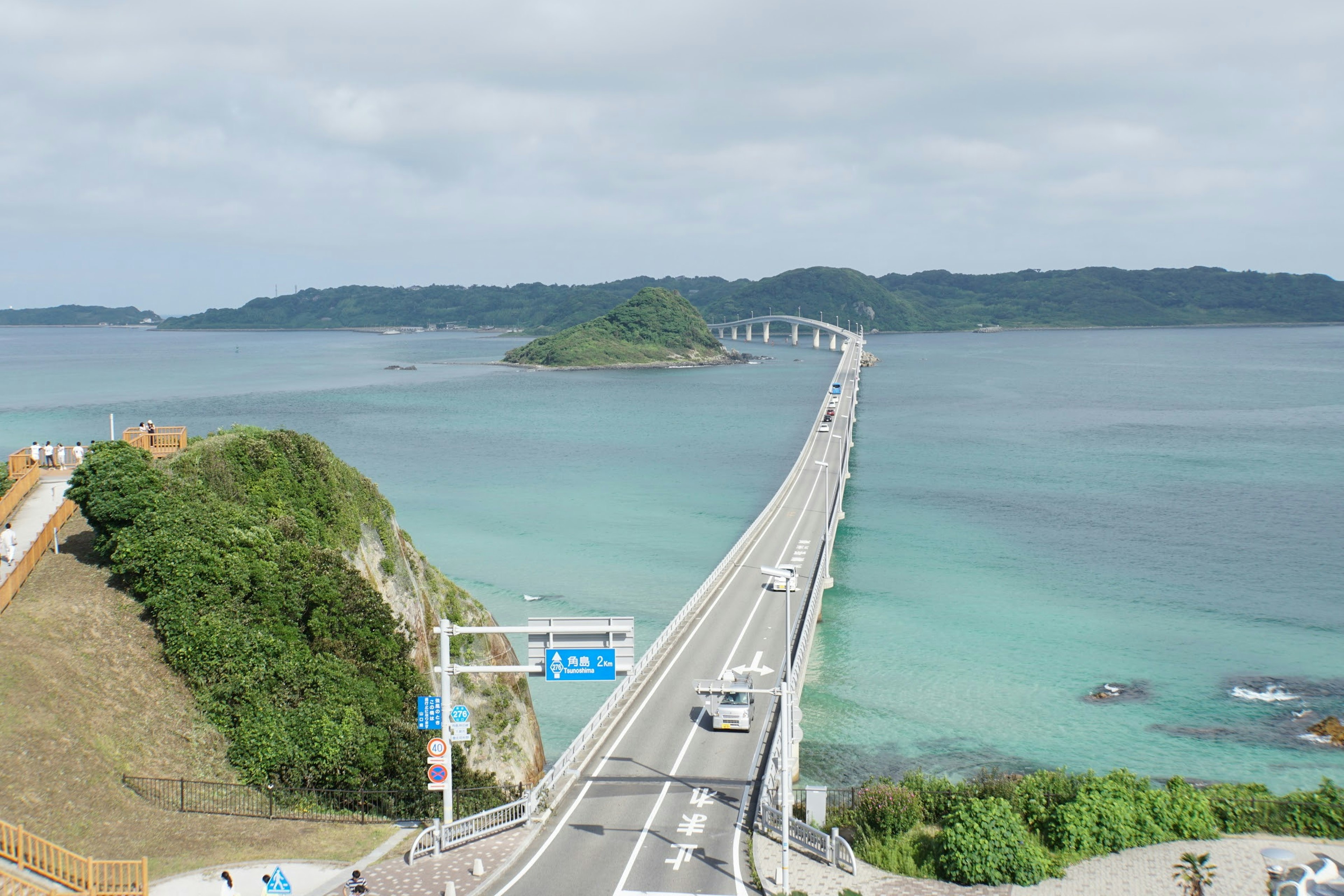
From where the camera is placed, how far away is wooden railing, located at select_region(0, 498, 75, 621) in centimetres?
2533

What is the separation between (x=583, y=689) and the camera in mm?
41750

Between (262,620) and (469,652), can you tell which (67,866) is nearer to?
(262,620)

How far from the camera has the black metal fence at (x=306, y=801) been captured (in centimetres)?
2119

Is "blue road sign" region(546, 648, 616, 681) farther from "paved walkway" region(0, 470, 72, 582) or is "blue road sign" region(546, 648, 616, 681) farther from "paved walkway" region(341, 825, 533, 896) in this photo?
"paved walkway" region(0, 470, 72, 582)

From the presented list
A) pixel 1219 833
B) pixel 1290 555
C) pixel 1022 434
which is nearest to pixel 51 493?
pixel 1219 833

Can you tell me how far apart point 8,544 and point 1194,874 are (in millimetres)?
30347

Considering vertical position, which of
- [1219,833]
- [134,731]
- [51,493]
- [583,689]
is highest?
[51,493]

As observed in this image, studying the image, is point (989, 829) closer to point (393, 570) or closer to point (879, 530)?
point (393, 570)

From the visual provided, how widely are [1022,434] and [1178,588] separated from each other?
192ft

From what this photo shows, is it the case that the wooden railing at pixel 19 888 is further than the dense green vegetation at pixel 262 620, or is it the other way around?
the dense green vegetation at pixel 262 620

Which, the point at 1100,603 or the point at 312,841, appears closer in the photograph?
the point at 312,841

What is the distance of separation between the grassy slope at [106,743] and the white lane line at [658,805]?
5545mm

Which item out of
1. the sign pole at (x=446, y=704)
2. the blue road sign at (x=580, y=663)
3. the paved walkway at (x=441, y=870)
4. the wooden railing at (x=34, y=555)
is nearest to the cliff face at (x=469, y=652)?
the blue road sign at (x=580, y=663)

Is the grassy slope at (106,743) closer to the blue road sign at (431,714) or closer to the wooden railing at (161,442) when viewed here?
the blue road sign at (431,714)
